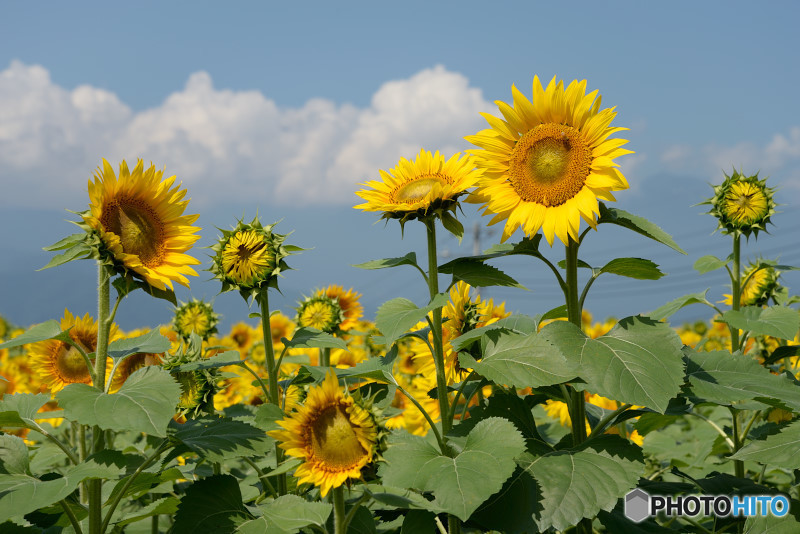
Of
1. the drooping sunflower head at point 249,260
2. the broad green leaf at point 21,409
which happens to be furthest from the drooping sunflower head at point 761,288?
the broad green leaf at point 21,409

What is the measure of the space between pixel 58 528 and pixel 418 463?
161 centimetres

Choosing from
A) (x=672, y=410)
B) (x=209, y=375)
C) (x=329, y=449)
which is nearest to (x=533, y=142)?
(x=672, y=410)

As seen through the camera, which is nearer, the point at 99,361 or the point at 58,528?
the point at 99,361

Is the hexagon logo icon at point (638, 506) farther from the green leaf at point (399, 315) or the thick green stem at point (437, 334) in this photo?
the green leaf at point (399, 315)

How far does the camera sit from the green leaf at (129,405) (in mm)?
1893

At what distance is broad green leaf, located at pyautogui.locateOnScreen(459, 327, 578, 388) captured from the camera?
1991mm

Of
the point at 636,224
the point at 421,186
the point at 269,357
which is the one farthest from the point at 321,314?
the point at 636,224

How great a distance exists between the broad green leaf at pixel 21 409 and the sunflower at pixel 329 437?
42.1 inches

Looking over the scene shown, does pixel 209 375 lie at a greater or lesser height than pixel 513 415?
greater

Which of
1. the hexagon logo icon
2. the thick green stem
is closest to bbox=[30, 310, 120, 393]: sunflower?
the thick green stem

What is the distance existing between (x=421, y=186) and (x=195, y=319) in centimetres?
249

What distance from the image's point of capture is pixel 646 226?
230cm

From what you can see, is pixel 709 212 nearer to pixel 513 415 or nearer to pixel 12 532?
pixel 513 415

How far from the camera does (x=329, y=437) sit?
1.73 m
